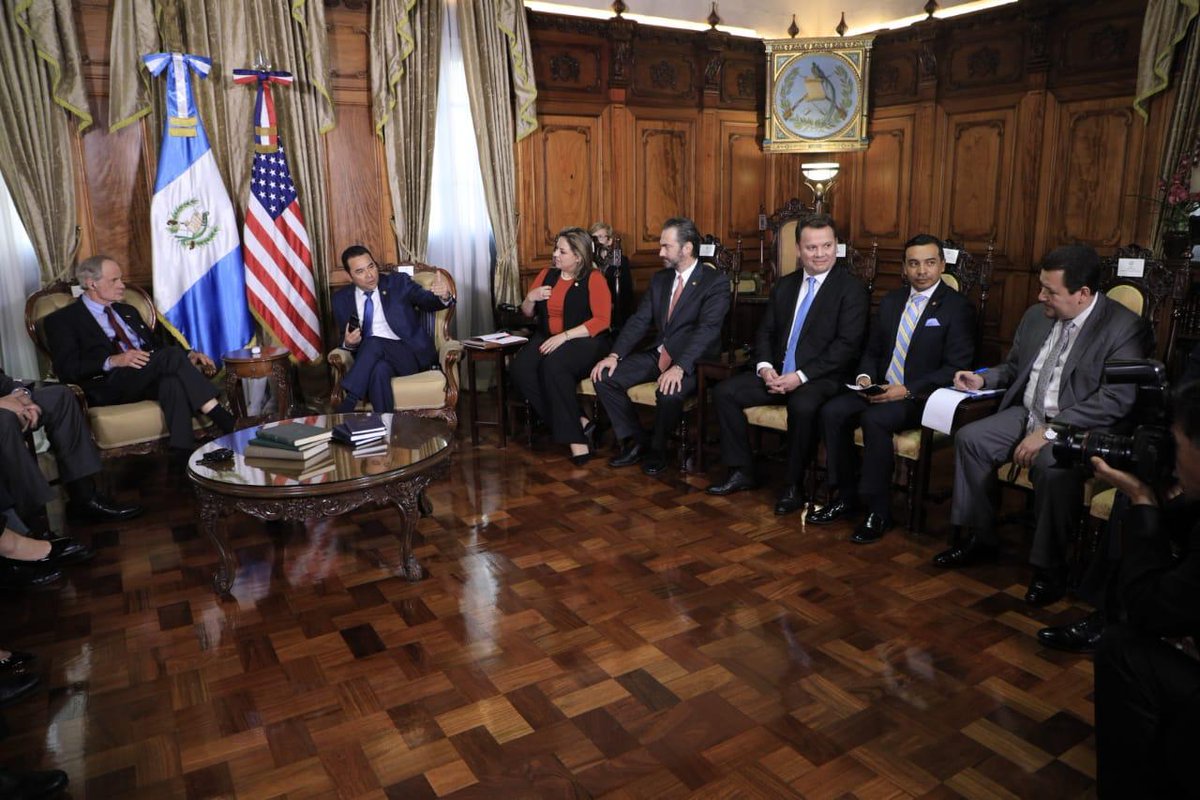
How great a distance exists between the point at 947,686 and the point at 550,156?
466 cm

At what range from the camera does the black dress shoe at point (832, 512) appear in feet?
11.9

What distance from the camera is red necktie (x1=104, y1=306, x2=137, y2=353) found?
4.21m

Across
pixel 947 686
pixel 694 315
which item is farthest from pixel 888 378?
pixel 947 686

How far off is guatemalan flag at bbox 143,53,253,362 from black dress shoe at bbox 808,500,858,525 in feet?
11.1

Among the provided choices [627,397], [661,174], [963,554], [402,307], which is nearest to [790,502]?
[963,554]

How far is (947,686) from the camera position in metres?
2.40

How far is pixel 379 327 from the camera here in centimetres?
473

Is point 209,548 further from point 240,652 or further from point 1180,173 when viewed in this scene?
point 1180,173

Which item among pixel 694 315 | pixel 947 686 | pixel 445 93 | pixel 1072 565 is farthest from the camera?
pixel 445 93

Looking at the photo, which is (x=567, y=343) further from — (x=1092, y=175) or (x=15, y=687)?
(x=1092, y=175)

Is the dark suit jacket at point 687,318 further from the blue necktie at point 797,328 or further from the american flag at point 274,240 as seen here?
the american flag at point 274,240

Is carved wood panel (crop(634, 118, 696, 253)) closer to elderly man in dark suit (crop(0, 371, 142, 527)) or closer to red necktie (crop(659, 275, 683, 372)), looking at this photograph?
red necktie (crop(659, 275, 683, 372))

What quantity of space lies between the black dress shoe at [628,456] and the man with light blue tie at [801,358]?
571 mm

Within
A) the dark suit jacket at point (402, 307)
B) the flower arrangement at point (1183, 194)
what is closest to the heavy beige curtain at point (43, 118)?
the dark suit jacket at point (402, 307)
